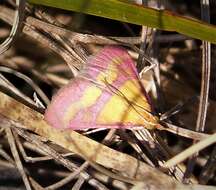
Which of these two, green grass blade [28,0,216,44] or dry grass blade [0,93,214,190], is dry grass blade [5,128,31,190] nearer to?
dry grass blade [0,93,214,190]

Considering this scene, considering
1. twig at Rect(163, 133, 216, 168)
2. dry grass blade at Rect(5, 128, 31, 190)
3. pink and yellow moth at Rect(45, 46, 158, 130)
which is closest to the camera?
twig at Rect(163, 133, 216, 168)

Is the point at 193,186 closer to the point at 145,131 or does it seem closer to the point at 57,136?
the point at 145,131

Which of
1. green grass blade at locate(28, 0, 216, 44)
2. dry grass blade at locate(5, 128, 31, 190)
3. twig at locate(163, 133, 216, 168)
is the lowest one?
dry grass blade at locate(5, 128, 31, 190)

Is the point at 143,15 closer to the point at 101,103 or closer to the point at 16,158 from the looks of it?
the point at 101,103

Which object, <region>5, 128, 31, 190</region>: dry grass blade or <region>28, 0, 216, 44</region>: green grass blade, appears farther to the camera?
<region>5, 128, 31, 190</region>: dry grass blade

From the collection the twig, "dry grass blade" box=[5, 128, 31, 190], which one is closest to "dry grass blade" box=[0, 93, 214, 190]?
"dry grass blade" box=[5, 128, 31, 190]

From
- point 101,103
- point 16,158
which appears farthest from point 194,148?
point 16,158

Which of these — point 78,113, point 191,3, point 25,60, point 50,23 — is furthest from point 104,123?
point 191,3

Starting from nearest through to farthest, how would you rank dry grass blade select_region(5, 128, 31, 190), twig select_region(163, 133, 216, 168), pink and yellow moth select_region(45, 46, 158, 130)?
twig select_region(163, 133, 216, 168) < pink and yellow moth select_region(45, 46, 158, 130) < dry grass blade select_region(5, 128, 31, 190)
